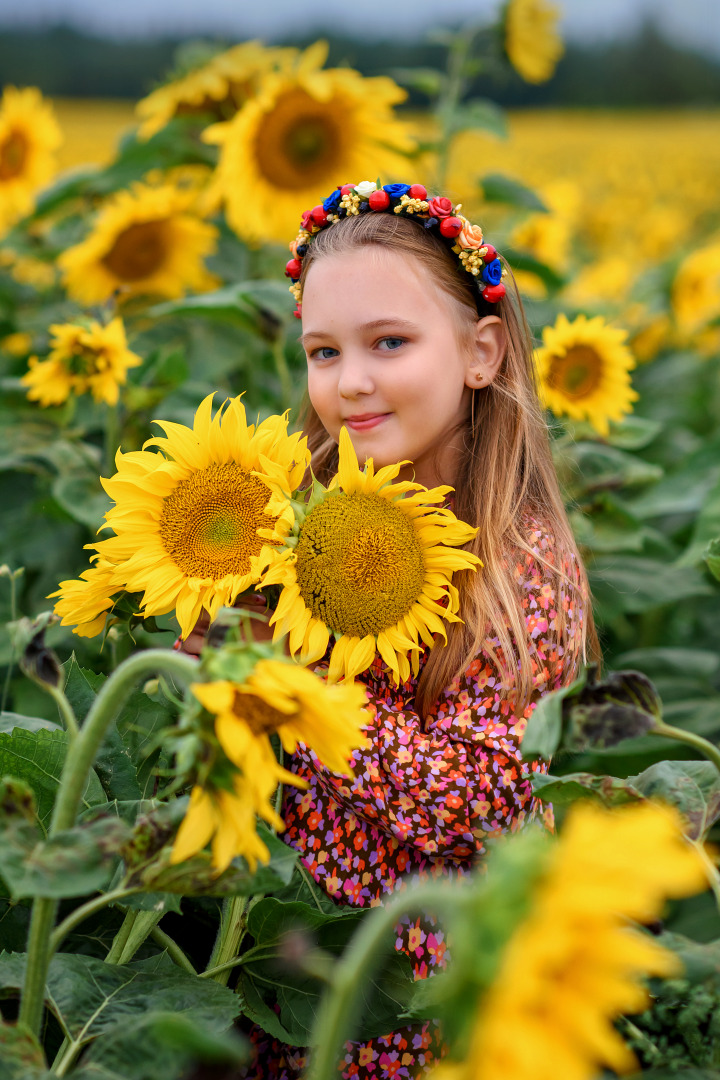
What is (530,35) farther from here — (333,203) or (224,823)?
(224,823)

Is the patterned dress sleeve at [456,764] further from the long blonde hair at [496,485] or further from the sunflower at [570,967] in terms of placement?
the sunflower at [570,967]

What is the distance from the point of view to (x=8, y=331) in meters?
2.67

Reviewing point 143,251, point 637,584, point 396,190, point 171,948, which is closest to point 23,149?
point 143,251

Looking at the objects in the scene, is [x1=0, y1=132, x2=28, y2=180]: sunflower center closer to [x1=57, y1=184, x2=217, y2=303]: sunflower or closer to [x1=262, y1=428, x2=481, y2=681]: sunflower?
[x1=57, y1=184, x2=217, y2=303]: sunflower

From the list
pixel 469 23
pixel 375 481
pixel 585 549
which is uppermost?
pixel 469 23

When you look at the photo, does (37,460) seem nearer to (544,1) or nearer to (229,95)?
(229,95)

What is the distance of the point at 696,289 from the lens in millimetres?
3088

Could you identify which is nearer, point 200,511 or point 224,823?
point 224,823

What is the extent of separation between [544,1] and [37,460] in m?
1.62

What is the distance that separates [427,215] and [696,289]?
204 cm

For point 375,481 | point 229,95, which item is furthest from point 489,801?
point 229,95

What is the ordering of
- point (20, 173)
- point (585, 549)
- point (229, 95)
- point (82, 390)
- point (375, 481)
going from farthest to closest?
point (20, 173)
point (229, 95)
point (585, 549)
point (82, 390)
point (375, 481)

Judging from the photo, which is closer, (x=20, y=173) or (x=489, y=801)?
(x=489, y=801)

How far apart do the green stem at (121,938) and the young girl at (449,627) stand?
0.88 ft
